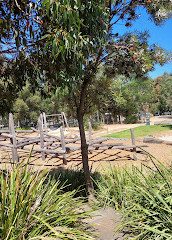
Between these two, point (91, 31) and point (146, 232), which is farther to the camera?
point (91, 31)

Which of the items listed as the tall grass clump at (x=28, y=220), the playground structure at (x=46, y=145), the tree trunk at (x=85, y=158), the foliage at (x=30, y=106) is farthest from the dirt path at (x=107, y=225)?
the foliage at (x=30, y=106)

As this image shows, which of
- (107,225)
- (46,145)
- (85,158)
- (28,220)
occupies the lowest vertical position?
(107,225)

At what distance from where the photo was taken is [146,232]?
2678 millimetres

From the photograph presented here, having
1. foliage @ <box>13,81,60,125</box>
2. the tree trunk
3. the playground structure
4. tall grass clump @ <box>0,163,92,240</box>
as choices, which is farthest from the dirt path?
foliage @ <box>13,81,60,125</box>

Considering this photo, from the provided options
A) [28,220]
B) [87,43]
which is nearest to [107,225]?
[28,220]

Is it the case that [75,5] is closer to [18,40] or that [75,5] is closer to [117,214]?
[18,40]

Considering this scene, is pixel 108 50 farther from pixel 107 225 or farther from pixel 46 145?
pixel 46 145

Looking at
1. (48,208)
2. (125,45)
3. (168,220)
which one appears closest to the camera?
(168,220)

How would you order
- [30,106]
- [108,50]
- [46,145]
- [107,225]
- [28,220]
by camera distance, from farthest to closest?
[30,106] < [46,145] < [108,50] < [107,225] < [28,220]

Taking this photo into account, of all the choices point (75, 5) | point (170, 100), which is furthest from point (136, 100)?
point (75, 5)

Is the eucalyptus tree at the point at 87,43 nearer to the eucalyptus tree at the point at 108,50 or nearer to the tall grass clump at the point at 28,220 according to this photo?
the eucalyptus tree at the point at 108,50

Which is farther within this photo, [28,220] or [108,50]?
[108,50]

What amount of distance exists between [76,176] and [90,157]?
517cm

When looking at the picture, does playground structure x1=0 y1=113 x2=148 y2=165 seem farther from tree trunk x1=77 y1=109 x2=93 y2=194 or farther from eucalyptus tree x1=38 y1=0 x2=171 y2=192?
eucalyptus tree x1=38 y1=0 x2=171 y2=192
